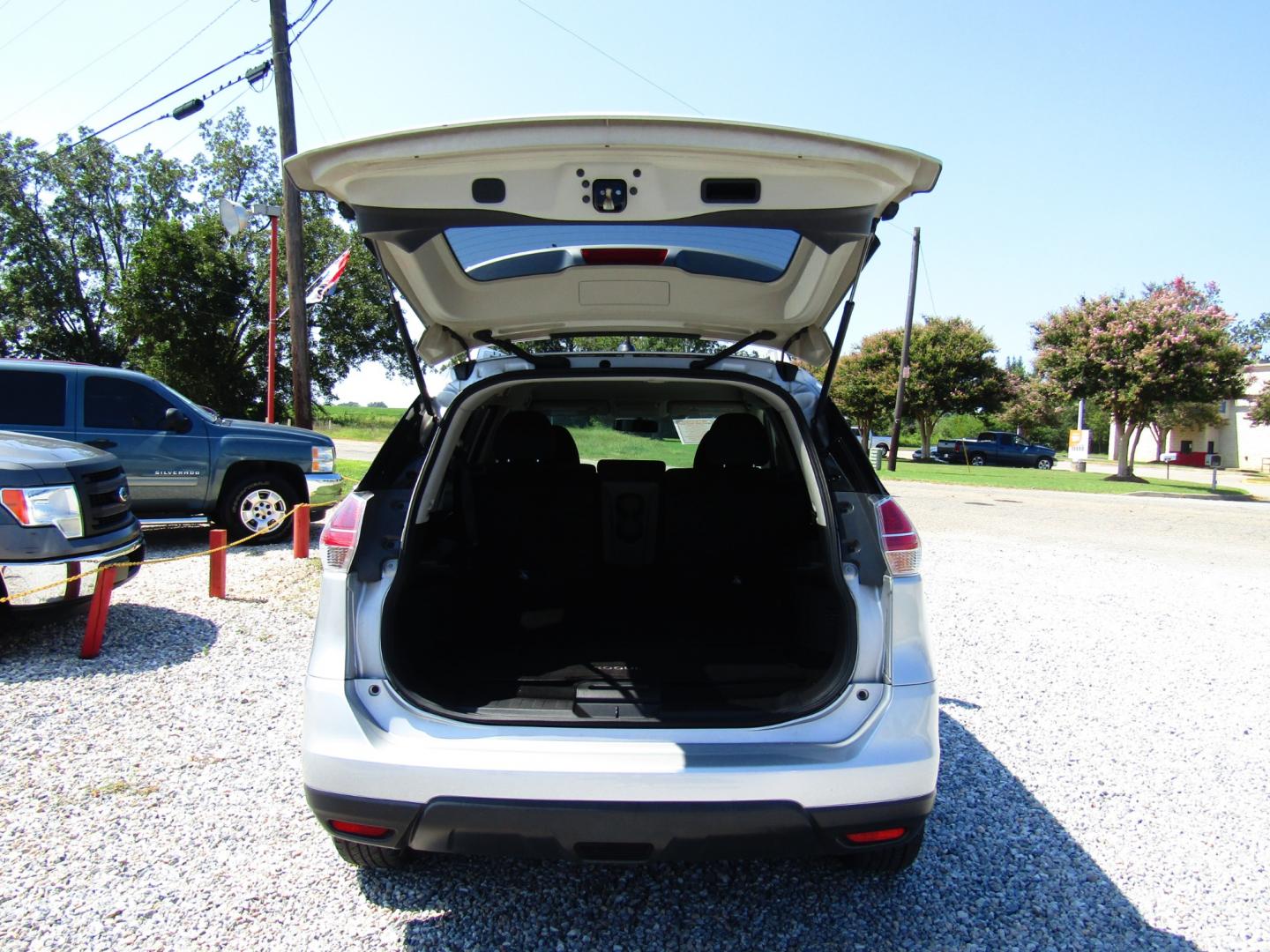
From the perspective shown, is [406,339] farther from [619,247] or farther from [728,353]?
[728,353]

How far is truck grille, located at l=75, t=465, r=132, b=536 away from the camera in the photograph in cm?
460

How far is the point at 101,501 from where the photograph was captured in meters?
4.79

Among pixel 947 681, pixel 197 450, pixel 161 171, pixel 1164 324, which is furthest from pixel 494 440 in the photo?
pixel 161 171

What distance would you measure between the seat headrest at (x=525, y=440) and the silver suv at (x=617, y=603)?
0.46 feet

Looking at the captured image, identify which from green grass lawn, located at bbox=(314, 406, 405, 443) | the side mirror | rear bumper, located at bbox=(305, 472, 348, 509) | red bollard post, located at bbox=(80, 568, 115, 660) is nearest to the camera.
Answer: red bollard post, located at bbox=(80, 568, 115, 660)

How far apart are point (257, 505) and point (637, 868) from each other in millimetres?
6934

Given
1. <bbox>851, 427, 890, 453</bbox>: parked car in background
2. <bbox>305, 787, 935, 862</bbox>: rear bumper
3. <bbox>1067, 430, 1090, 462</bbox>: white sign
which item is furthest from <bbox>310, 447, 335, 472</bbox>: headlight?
<bbox>1067, 430, 1090, 462</bbox>: white sign

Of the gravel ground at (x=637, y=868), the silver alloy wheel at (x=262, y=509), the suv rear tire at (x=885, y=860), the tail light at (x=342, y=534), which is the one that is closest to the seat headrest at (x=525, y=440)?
the tail light at (x=342, y=534)

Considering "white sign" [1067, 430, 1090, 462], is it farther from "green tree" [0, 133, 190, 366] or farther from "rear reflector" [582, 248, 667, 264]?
"green tree" [0, 133, 190, 366]

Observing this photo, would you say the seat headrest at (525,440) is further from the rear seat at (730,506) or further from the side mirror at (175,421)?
the side mirror at (175,421)

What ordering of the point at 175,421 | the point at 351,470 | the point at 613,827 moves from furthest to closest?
the point at 351,470
the point at 175,421
the point at 613,827

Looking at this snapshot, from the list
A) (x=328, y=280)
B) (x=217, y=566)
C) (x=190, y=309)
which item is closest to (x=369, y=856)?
(x=217, y=566)

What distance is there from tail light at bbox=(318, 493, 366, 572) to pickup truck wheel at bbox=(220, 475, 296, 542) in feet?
20.5

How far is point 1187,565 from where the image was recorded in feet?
27.6
